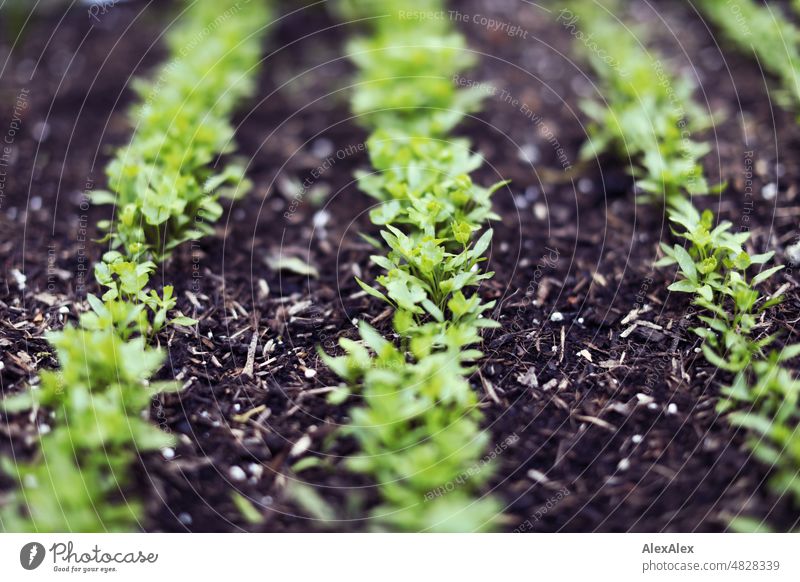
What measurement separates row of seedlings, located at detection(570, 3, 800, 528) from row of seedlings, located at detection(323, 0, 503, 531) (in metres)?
0.96

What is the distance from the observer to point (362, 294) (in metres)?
3.53

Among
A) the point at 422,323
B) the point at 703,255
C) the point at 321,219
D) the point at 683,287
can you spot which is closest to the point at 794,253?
the point at 703,255

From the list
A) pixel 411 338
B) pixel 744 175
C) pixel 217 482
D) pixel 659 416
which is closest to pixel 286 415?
pixel 217 482

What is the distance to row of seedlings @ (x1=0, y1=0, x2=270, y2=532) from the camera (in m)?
2.63

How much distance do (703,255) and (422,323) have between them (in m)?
1.38

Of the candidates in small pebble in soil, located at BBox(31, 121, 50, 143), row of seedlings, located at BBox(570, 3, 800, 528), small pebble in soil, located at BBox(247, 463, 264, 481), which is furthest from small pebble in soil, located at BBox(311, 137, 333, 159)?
small pebble in soil, located at BBox(247, 463, 264, 481)

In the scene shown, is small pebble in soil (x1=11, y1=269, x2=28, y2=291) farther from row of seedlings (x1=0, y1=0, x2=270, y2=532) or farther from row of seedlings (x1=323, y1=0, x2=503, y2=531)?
row of seedlings (x1=323, y1=0, x2=503, y2=531)

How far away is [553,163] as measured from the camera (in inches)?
173

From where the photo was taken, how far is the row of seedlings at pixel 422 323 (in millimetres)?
2635

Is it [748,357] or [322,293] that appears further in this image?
[322,293]

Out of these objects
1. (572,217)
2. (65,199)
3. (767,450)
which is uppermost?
(65,199)

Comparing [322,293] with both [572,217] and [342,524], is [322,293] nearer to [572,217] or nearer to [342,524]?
[342,524]

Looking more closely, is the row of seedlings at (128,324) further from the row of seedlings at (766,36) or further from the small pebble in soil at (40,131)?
the row of seedlings at (766,36)
